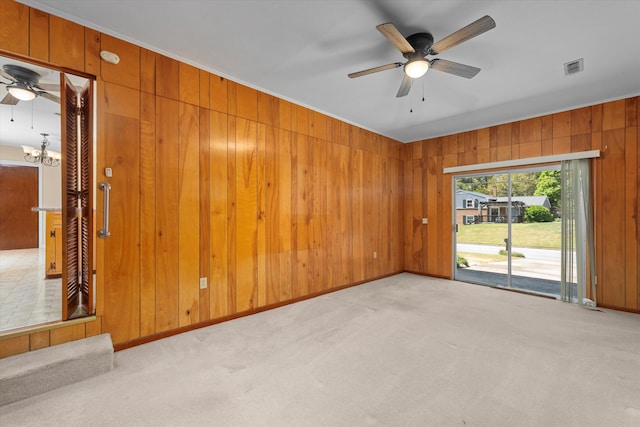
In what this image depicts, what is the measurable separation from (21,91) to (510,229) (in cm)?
675

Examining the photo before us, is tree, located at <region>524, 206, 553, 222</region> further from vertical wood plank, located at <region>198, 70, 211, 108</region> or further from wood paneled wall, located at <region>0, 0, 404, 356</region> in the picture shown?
vertical wood plank, located at <region>198, 70, 211, 108</region>

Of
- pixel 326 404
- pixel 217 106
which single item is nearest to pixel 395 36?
pixel 217 106

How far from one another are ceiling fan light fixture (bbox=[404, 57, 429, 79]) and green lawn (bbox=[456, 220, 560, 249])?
3.49 metres

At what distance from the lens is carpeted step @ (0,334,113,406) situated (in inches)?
68.6

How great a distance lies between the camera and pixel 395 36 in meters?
1.99

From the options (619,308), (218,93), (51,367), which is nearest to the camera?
(51,367)

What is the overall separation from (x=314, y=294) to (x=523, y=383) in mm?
2575

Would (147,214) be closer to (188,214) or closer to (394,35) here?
(188,214)

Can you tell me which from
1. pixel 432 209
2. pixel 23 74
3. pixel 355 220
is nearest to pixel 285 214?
pixel 355 220

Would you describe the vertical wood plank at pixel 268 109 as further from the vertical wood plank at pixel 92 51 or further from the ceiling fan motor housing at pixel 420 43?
the ceiling fan motor housing at pixel 420 43

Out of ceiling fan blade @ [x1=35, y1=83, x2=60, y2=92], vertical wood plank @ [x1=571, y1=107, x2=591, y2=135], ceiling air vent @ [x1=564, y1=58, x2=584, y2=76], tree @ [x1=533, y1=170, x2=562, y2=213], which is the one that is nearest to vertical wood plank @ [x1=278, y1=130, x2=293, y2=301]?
ceiling fan blade @ [x1=35, y1=83, x2=60, y2=92]

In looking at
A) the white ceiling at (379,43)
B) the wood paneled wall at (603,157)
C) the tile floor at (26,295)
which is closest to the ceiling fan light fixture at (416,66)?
the white ceiling at (379,43)

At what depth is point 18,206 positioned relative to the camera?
6.70 meters

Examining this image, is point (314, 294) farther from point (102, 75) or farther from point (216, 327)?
point (102, 75)
